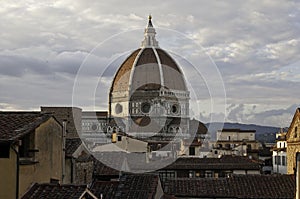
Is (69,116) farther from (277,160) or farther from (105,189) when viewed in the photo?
(277,160)

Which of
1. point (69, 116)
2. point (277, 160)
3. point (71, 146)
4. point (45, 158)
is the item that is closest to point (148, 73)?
point (277, 160)

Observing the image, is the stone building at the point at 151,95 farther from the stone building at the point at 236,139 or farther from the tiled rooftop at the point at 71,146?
the tiled rooftop at the point at 71,146

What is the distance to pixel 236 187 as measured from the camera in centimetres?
3262

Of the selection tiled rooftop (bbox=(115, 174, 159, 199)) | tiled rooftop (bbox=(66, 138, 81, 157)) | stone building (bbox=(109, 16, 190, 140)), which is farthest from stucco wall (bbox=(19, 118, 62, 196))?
stone building (bbox=(109, 16, 190, 140))

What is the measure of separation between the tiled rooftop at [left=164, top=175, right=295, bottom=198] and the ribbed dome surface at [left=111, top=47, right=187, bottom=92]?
271 feet

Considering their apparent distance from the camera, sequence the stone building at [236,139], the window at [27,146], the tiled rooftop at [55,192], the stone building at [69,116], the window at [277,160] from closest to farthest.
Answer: the tiled rooftop at [55,192], the window at [27,146], the stone building at [69,116], the window at [277,160], the stone building at [236,139]

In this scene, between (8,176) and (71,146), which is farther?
(71,146)

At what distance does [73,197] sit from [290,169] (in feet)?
99.4

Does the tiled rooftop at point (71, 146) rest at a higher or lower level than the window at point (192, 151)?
higher

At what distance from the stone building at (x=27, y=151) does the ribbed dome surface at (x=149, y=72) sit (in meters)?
98.3

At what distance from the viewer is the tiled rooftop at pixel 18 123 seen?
50.1ft

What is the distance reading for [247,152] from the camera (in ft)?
251

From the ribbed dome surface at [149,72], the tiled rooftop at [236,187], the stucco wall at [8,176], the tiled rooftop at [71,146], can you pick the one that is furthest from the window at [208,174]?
the ribbed dome surface at [149,72]

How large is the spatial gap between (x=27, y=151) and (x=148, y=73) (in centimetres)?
11822
